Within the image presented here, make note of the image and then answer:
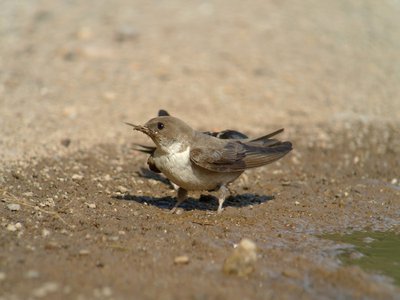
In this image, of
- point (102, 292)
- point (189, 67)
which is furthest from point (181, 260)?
point (189, 67)

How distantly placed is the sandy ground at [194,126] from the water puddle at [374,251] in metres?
0.18

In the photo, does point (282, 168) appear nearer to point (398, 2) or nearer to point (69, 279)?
point (69, 279)

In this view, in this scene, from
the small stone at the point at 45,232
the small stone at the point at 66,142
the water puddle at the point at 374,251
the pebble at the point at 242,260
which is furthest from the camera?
the small stone at the point at 66,142

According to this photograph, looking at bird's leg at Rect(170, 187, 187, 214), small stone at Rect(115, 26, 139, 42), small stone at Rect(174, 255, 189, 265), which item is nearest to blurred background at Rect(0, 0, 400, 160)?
small stone at Rect(115, 26, 139, 42)

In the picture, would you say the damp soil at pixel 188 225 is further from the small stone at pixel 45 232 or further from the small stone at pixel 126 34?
the small stone at pixel 126 34

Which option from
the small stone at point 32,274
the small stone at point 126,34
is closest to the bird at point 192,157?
the small stone at point 32,274

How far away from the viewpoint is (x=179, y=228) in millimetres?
6984

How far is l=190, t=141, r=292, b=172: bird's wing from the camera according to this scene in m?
7.27

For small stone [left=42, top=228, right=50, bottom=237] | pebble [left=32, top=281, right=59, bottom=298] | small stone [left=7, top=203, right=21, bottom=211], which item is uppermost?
pebble [left=32, top=281, right=59, bottom=298]

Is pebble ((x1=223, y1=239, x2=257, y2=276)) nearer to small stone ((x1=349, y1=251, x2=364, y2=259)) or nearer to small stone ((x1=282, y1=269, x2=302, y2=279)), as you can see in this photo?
small stone ((x1=282, y1=269, x2=302, y2=279))

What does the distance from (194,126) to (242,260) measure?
17.7 feet

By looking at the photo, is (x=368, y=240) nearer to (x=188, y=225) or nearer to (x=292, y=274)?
(x=292, y=274)

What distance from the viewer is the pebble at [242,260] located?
5.61m

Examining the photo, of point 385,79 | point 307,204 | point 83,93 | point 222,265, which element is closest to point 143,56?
point 83,93
